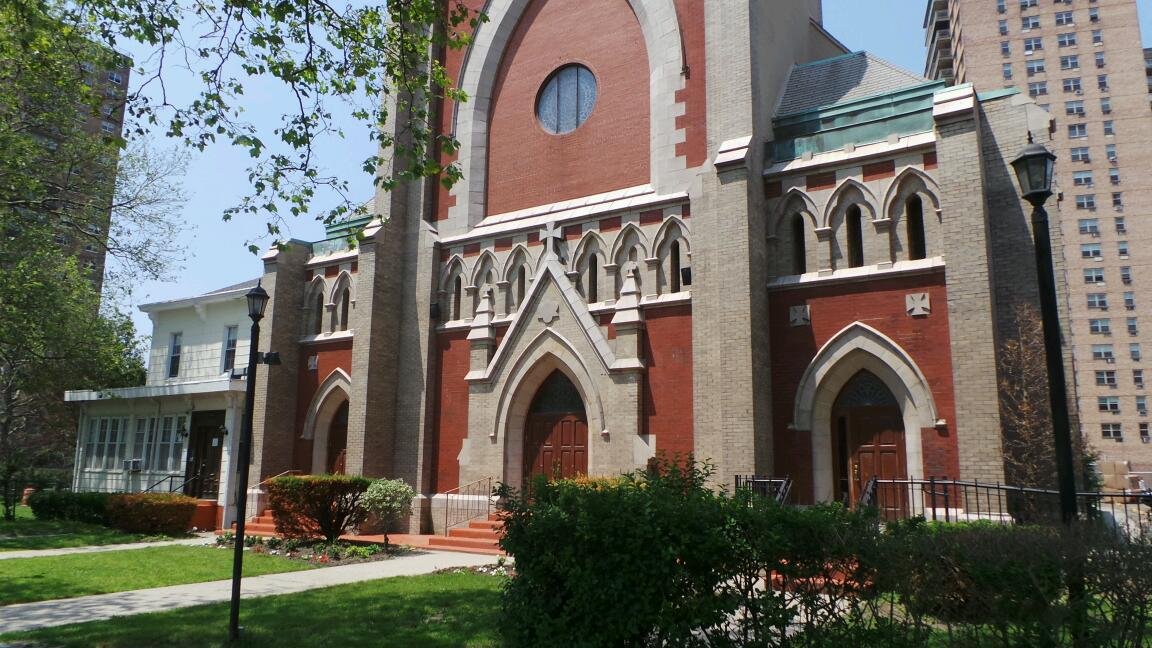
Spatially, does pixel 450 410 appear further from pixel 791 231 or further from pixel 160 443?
pixel 160 443

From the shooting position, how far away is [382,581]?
1260 cm

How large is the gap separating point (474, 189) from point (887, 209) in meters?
11.2

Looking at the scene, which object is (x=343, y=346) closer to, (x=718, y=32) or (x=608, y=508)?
(x=718, y=32)

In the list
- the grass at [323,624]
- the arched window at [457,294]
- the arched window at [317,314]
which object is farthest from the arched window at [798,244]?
the arched window at [317,314]

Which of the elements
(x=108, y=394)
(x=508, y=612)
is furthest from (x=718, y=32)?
(x=108, y=394)

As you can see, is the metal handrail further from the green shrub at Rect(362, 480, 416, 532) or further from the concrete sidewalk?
the concrete sidewalk

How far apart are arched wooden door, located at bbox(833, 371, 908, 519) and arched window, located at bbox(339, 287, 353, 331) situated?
48.1 ft

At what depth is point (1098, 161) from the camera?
67438 millimetres

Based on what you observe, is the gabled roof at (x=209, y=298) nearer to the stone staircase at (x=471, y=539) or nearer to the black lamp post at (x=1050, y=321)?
the stone staircase at (x=471, y=539)

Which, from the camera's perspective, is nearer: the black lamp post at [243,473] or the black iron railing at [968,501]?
the black lamp post at [243,473]

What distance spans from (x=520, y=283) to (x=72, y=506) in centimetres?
1478

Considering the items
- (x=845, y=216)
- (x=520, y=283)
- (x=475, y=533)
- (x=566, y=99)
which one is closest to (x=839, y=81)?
(x=845, y=216)

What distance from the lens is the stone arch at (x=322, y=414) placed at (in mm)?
23312

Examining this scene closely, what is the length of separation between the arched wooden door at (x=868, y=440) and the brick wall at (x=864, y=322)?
627mm
